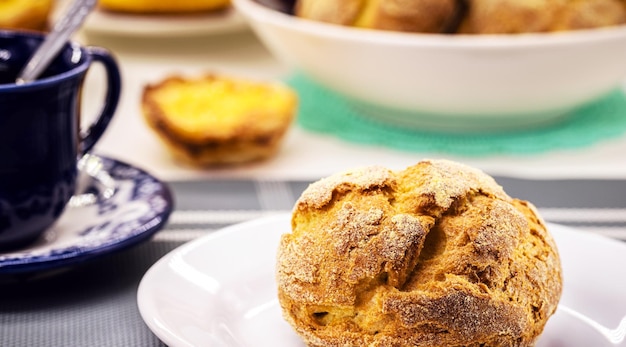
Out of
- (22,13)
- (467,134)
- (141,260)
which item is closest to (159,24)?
(22,13)

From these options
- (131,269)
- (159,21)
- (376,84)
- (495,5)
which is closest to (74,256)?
(131,269)

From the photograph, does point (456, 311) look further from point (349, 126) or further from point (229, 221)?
point (349, 126)

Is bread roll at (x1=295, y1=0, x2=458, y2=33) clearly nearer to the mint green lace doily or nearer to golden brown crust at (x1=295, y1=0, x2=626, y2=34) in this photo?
golden brown crust at (x1=295, y1=0, x2=626, y2=34)

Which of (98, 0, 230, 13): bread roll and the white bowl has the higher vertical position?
the white bowl

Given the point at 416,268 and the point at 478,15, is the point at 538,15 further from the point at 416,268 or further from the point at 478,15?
the point at 416,268

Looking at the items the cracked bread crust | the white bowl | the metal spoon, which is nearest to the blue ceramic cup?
the metal spoon

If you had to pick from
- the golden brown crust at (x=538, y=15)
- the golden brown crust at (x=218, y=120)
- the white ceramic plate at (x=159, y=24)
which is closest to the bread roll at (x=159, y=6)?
the white ceramic plate at (x=159, y=24)

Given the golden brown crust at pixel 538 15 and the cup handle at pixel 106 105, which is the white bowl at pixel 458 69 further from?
the cup handle at pixel 106 105

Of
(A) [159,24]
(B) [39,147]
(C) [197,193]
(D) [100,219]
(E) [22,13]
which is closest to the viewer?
(B) [39,147]
